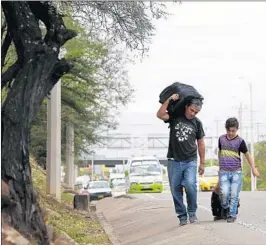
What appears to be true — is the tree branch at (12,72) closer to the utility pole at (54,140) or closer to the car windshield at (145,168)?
the utility pole at (54,140)

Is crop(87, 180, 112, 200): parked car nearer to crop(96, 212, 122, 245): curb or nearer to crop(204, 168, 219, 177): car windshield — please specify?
crop(204, 168, 219, 177): car windshield

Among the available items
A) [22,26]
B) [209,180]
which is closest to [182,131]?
[22,26]

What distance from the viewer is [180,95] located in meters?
9.37

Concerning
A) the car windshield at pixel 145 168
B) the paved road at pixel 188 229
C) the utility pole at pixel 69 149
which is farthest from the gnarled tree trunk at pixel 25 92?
the car windshield at pixel 145 168

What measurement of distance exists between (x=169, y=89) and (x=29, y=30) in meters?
2.36

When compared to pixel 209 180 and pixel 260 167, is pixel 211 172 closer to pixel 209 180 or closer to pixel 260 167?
pixel 209 180

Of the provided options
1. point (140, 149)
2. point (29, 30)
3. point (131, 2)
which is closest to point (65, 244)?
point (29, 30)

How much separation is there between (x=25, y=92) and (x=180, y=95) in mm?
2486

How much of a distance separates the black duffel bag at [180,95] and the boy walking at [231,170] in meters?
0.76

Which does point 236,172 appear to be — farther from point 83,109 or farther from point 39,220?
point 83,109

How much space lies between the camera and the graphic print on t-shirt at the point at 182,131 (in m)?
9.45

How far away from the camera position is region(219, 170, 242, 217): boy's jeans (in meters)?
9.64

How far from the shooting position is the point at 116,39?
39.1ft

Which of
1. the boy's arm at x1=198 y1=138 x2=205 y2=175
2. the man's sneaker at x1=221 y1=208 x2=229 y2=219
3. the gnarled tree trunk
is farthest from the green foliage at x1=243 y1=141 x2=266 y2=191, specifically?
the gnarled tree trunk
